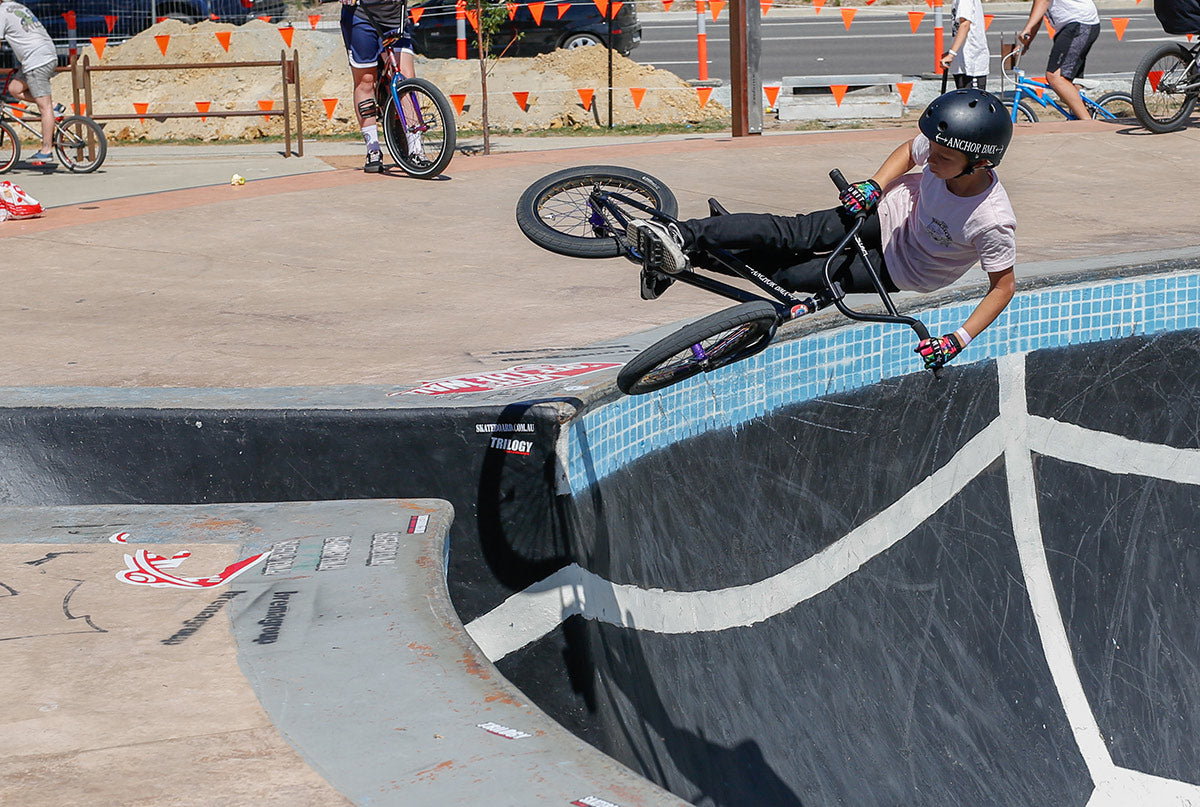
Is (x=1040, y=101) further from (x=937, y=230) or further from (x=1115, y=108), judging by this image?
(x=937, y=230)

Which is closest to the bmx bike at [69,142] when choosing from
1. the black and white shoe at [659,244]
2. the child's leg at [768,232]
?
the black and white shoe at [659,244]

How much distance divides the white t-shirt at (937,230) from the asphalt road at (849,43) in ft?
49.5

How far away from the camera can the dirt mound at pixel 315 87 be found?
15102 mm

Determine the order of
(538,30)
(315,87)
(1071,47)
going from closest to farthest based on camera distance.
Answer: (1071,47)
(315,87)
(538,30)

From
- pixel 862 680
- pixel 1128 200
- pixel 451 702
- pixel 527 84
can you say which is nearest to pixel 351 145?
pixel 527 84

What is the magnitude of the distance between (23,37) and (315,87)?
16.2 feet

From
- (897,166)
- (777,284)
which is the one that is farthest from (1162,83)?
(777,284)

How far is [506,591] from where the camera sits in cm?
517

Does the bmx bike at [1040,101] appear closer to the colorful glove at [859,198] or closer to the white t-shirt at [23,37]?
the colorful glove at [859,198]

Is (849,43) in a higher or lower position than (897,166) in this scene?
higher

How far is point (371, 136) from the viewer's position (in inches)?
436

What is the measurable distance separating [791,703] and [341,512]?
2.02 meters

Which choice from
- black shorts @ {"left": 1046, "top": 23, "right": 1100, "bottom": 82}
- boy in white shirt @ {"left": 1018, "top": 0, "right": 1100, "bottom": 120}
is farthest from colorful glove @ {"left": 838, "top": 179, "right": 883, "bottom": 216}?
black shorts @ {"left": 1046, "top": 23, "right": 1100, "bottom": 82}

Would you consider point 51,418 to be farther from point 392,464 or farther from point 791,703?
point 791,703
